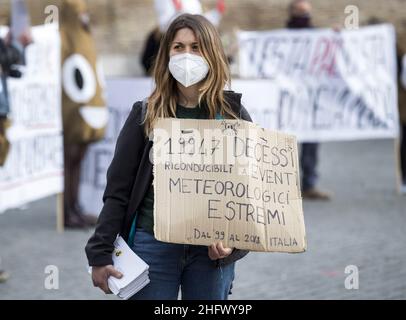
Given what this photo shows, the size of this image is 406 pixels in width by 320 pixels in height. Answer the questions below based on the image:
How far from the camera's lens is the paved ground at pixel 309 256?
21.4ft

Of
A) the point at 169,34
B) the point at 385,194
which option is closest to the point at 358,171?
the point at 385,194

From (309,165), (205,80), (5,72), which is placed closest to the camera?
(205,80)

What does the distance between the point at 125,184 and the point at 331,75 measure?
750 centimetres

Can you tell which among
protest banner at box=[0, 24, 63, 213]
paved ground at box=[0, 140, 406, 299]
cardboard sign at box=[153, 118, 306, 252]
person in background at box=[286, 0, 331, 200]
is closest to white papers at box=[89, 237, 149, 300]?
cardboard sign at box=[153, 118, 306, 252]

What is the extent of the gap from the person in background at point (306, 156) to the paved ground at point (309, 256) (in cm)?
26

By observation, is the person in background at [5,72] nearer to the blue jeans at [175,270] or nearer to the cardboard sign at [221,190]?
the blue jeans at [175,270]

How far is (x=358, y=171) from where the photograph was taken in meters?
13.0

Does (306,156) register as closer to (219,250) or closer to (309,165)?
(309,165)

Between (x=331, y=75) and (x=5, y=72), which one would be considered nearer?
(x=5, y=72)

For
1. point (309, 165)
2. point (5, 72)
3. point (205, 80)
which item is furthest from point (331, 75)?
point (205, 80)

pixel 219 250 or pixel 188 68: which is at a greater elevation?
pixel 188 68

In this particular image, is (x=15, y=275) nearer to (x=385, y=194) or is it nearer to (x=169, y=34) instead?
(x=169, y=34)

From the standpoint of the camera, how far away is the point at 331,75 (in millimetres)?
10938

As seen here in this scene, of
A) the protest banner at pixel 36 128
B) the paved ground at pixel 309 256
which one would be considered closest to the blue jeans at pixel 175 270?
the paved ground at pixel 309 256
